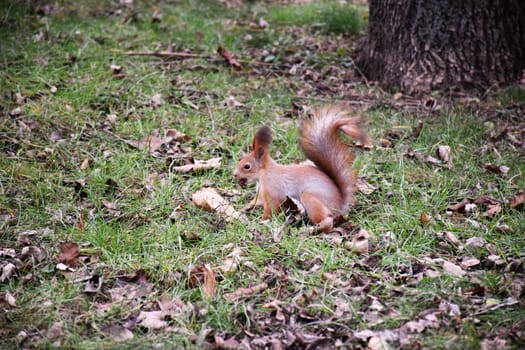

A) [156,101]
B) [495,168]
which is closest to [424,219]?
[495,168]

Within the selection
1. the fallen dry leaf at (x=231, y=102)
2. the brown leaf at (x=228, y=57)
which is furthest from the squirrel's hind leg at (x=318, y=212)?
the brown leaf at (x=228, y=57)

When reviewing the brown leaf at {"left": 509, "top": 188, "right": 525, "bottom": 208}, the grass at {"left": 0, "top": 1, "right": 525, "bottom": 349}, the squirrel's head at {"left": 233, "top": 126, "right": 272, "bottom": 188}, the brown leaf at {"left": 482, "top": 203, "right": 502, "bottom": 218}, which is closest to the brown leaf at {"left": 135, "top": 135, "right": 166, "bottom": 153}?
the grass at {"left": 0, "top": 1, "right": 525, "bottom": 349}

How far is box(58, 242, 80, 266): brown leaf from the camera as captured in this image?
A: 10.1 feet

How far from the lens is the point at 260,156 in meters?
3.63

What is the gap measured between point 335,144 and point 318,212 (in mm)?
405

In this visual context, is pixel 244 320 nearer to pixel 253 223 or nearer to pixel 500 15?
pixel 253 223

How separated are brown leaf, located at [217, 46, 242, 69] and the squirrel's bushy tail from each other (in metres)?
2.26

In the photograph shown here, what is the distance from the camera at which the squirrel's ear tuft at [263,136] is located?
349 cm

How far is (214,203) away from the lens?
3621 mm

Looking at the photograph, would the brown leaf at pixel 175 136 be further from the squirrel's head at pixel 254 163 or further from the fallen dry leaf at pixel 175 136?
the squirrel's head at pixel 254 163

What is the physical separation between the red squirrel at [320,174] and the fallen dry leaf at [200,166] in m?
0.53

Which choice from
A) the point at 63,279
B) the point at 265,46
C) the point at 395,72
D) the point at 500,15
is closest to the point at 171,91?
the point at 265,46

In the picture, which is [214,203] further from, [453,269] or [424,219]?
[453,269]

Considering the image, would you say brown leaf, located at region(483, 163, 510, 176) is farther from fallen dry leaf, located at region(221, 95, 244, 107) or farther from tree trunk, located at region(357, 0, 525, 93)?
fallen dry leaf, located at region(221, 95, 244, 107)
